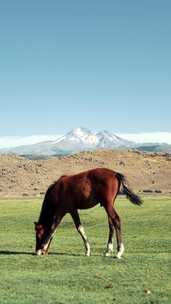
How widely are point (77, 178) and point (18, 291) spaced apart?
5441mm

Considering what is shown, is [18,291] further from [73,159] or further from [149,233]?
[73,159]

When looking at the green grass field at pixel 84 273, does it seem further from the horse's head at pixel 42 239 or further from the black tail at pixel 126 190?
the black tail at pixel 126 190

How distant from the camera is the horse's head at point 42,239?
56.1 feet

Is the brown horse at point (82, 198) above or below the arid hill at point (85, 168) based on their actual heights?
above

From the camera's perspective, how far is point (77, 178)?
56.6ft

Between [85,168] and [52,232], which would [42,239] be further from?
[85,168]

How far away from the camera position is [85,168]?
80375mm

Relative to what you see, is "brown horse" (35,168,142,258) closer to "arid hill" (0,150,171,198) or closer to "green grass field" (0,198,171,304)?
"green grass field" (0,198,171,304)

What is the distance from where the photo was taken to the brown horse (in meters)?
16.6

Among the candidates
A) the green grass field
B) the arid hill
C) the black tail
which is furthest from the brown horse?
the arid hill

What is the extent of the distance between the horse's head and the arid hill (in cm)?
4798

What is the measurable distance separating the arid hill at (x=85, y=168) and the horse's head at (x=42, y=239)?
48.0 metres

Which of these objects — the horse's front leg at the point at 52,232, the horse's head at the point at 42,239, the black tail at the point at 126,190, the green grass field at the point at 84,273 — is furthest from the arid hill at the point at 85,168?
the black tail at the point at 126,190

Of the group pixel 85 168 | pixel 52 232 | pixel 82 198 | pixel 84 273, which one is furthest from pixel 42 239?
pixel 85 168
